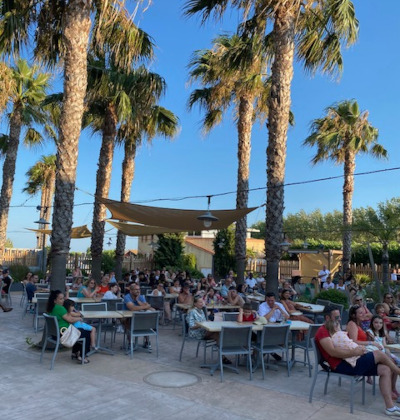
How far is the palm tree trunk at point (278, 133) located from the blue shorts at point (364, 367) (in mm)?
4818

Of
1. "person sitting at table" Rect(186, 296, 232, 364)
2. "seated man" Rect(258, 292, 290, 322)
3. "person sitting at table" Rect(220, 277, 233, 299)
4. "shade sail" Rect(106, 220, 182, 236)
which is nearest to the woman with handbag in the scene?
"person sitting at table" Rect(186, 296, 232, 364)

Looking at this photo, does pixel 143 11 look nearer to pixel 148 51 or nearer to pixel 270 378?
pixel 148 51

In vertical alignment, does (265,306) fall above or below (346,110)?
below

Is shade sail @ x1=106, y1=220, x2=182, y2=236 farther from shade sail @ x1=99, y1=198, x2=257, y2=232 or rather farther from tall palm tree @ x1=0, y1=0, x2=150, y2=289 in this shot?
tall palm tree @ x1=0, y1=0, x2=150, y2=289

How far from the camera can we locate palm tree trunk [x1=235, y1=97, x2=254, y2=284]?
15180mm

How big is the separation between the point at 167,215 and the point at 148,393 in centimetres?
718

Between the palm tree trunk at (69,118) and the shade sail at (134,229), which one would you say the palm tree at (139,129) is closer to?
the shade sail at (134,229)

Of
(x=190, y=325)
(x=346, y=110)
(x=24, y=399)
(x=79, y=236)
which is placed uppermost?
(x=346, y=110)

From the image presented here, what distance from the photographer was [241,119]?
51.1 feet

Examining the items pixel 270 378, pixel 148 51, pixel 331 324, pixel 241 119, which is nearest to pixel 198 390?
pixel 270 378

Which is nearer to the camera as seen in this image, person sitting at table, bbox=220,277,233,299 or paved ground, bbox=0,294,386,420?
paved ground, bbox=0,294,386,420

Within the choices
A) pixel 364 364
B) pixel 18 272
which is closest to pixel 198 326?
pixel 364 364

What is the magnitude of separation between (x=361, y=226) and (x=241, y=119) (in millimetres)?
7600

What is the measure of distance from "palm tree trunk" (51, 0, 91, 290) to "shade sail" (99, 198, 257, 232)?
276 cm
